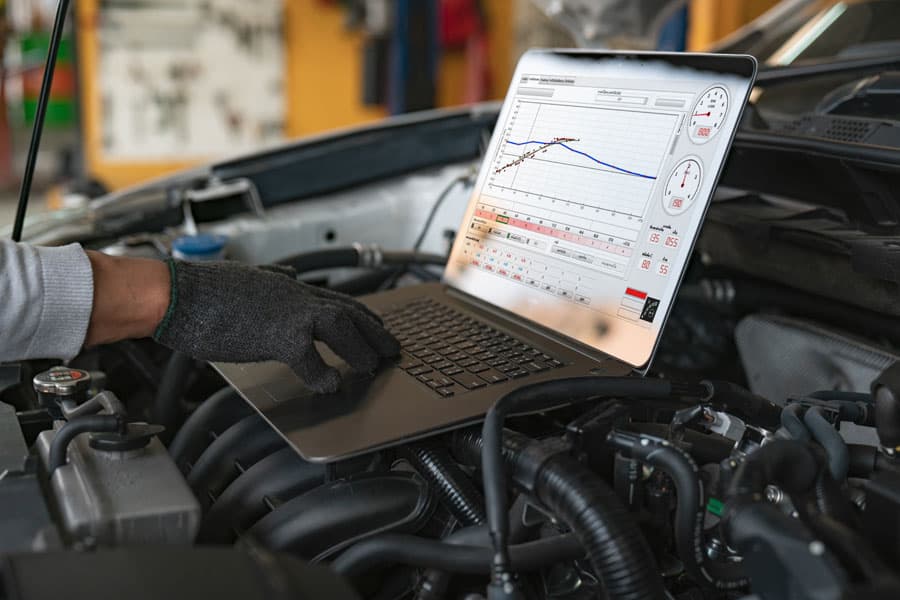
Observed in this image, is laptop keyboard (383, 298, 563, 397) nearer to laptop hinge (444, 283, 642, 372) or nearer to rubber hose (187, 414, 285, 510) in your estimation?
laptop hinge (444, 283, 642, 372)

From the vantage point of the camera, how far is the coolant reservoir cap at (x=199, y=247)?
109 cm

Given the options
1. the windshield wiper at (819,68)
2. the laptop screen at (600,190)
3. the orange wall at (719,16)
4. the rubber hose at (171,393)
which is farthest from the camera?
the orange wall at (719,16)

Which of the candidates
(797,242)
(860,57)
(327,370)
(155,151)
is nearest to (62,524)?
(327,370)

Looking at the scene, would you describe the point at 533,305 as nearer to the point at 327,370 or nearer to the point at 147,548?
the point at 327,370

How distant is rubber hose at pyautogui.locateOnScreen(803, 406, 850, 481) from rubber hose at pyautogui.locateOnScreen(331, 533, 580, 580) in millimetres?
197

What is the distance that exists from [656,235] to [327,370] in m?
0.31

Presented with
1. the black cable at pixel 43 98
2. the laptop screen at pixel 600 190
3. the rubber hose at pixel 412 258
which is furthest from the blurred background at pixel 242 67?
the black cable at pixel 43 98

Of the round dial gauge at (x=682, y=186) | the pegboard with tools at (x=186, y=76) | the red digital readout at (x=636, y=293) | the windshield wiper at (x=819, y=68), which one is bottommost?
the pegboard with tools at (x=186, y=76)

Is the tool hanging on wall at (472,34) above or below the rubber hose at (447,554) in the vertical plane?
above

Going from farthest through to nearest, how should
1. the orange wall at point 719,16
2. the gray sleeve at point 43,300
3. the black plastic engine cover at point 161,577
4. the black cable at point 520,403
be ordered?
the orange wall at point 719,16, the gray sleeve at point 43,300, the black cable at point 520,403, the black plastic engine cover at point 161,577

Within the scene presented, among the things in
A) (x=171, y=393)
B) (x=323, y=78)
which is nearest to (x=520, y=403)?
(x=171, y=393)

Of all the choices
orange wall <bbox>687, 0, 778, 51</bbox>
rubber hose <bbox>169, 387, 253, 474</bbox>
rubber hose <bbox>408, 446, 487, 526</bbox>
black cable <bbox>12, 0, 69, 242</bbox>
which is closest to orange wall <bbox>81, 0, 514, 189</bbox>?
orange wall <bbox>687, 0, 778, 51</bbox>

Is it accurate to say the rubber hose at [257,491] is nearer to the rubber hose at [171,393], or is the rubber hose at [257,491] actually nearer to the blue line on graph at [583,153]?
the rubber hose at [171,393]

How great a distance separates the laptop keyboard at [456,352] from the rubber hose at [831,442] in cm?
22
